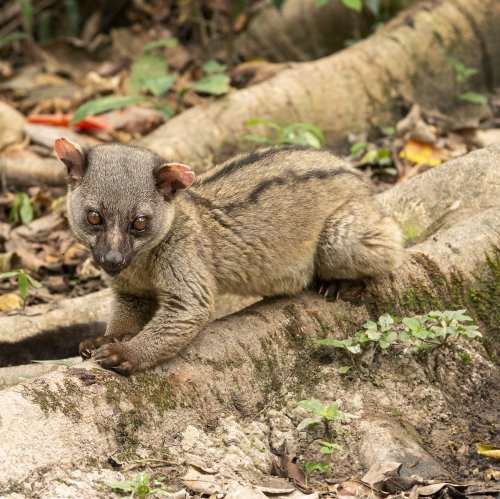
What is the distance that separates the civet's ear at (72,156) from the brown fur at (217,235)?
0.05 metres

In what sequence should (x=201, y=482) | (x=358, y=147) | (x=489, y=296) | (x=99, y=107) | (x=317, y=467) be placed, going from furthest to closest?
1. (x=99, y=107)
2. (x=358, y=147)
3. (x=489, y=296)
4. (x=317, y=467)
5. (x=201, y=482)

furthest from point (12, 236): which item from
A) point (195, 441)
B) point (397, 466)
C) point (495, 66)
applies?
point (495, 66)

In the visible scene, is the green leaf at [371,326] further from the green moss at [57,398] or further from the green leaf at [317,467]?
the green moss at [57,398]

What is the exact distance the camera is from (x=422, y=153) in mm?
9766

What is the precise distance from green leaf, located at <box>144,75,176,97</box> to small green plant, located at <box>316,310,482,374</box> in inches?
211

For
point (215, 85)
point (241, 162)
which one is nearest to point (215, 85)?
point (215, 85)

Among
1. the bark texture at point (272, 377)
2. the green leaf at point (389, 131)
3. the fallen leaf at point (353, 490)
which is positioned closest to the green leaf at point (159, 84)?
the green leaf at point (389, 131)

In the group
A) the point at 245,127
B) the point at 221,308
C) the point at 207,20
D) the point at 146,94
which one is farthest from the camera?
the point at 207,20

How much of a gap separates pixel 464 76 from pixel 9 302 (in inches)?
262

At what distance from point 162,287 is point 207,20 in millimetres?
8687

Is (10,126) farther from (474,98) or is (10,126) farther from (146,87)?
(474,98)

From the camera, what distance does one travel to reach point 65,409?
4629 millimetres

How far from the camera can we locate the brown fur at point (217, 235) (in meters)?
5.43

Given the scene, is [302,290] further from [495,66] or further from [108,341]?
[495,66]
